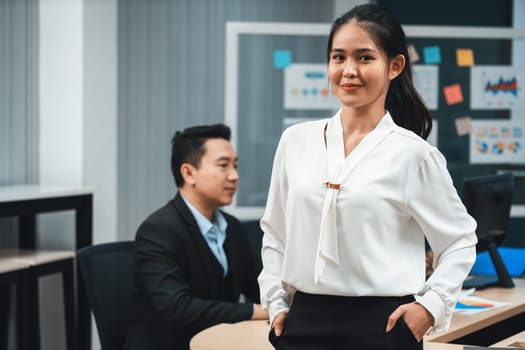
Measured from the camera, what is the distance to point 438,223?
1496 mm

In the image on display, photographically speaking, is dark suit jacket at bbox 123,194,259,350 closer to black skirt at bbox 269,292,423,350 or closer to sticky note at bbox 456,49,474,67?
black skirt at bbox 269,292,423,350

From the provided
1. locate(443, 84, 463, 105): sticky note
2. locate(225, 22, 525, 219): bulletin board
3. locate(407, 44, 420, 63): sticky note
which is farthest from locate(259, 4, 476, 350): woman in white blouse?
locate(443, 84, 463, 105): sticky note

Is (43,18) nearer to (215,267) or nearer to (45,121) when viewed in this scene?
(45,121)

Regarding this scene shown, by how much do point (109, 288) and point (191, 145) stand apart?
0.62 m

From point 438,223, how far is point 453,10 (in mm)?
4030

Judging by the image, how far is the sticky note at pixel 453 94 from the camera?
4410 mm

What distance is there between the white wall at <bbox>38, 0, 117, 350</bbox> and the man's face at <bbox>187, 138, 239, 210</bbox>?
1.21m

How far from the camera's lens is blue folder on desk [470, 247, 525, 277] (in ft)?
11.1

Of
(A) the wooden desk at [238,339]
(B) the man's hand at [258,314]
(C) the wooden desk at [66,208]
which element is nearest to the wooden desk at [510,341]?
(A) the wooden desk at [238,339]

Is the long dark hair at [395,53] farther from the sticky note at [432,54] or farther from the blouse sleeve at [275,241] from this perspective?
the sticky note at [432,54]

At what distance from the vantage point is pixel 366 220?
57.0 inches

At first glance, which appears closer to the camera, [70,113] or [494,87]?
[70,113]

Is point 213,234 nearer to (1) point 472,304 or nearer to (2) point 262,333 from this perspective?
(2) point 262,333

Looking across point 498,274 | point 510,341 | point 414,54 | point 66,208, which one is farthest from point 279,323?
point 414,54
